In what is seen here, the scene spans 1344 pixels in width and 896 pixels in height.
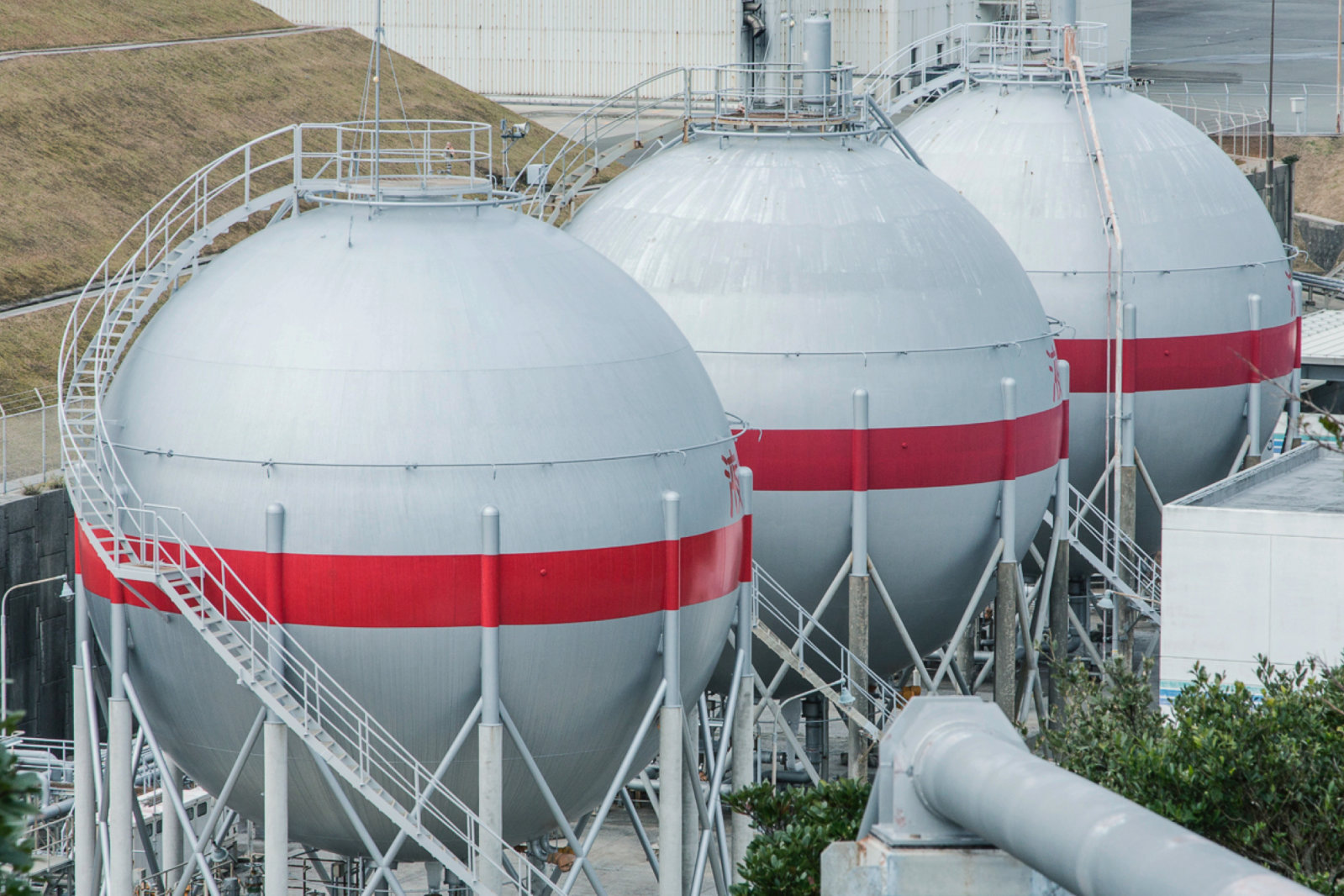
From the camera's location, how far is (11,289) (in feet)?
159

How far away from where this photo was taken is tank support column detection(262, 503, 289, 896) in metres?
21.8

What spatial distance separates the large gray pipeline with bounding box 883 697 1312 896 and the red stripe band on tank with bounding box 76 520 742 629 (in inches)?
520

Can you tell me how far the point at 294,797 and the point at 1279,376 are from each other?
23.2 m

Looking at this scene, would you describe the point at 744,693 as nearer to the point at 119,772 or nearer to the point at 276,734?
the point at 276,734

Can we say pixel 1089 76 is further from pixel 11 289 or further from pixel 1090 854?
pixel 1090 854

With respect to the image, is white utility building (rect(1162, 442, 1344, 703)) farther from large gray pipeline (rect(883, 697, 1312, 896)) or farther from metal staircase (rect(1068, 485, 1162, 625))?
large gray pipeline (rect(883, 697, 1312, 896))

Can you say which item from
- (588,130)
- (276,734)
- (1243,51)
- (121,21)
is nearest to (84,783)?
(276,734)

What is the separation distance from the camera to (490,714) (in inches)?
861

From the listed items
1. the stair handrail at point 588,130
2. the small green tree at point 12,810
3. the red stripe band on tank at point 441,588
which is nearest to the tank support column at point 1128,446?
the stair handrail at point 588,130

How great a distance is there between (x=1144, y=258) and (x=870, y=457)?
10663 mm

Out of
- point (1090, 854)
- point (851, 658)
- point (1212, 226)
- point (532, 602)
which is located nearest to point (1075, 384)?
point (1212, 226)

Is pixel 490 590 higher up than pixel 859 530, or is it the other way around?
pixel 490 590

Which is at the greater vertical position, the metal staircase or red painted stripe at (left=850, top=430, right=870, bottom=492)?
red painted stripe at (left=850, top=430, right=870, bottom=492)

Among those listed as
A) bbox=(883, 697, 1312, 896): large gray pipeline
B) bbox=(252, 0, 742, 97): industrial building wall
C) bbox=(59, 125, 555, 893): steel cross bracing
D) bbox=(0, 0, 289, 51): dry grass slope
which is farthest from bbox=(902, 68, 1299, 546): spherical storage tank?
bbox=(0, 0, 289, 51): dry grass slope
